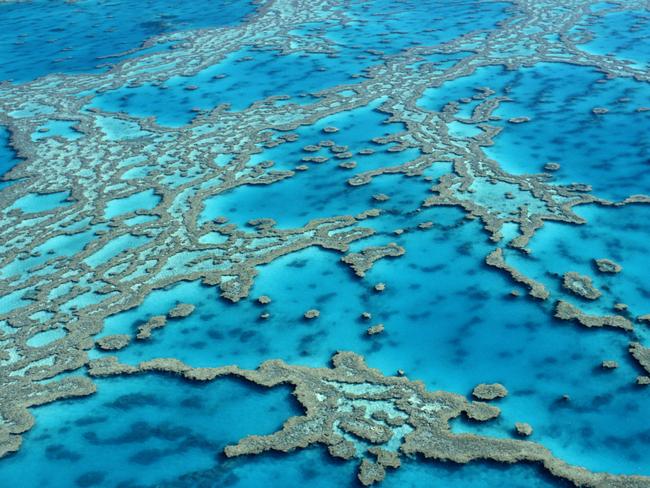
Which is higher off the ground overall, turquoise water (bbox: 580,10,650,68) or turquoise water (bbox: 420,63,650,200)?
turquoise water (bbox: 580,10,650,68)

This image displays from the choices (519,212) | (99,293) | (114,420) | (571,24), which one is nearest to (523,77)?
(571,24)

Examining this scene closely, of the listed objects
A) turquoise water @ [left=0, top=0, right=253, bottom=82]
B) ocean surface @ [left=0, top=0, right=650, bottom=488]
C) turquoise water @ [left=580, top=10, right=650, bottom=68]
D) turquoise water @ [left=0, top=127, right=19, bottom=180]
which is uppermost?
turquoise water @ [left=0, top=0, right=253, bottom=82]

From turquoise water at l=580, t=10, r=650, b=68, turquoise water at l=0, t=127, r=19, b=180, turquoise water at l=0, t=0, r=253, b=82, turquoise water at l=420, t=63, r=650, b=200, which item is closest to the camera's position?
turquoise water at l=420, t=63, r=650, b=200

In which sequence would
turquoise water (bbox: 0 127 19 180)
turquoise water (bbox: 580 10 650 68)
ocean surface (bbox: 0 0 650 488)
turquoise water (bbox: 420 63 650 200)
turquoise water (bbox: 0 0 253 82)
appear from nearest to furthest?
ocean surface (bbox: 0 0 650 488) < turquoise water (bbox: 420 63 650 200) < turquoise water (bbox: 0 127 19 180) < turquoise water (bbox: 580 10 650 68) < turquoise water (bbox: 0 0 253 82)

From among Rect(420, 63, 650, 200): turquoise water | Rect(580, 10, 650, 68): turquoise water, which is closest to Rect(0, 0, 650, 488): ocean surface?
Rect(420, 63, 650, 200): turquoise water

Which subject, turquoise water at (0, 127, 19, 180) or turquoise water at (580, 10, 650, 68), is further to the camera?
turquoise water at (580, 10, 650, 68)

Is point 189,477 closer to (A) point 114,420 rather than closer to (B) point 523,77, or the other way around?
(A) point 114,420

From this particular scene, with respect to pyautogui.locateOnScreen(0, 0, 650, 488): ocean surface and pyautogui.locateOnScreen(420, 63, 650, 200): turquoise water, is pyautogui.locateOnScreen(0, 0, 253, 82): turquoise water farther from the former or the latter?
pyautogui.locateOnScreen(420, 63, 650, 200): turquoise water

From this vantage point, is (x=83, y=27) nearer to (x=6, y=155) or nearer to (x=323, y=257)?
(x=6, y=155)

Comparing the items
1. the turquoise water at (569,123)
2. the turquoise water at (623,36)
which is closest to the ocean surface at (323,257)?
the turquoise water at (569,123)
